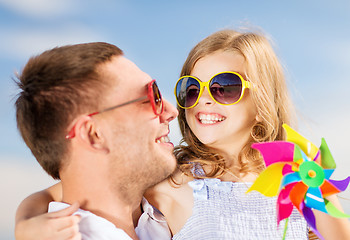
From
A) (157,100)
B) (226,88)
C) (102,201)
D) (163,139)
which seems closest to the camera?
(102,201)

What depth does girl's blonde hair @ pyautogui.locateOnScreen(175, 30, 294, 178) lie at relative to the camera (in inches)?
138

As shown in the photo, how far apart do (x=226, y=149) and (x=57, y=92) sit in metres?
1.56

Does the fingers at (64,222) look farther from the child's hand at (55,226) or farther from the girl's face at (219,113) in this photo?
the girl's face at (219,113)

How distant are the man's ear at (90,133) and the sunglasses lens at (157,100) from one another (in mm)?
440

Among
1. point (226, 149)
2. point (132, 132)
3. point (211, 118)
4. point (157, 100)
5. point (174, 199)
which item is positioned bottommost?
point (174, 199)

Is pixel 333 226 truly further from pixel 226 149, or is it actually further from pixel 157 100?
pixel 157 100

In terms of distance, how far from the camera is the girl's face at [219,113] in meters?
3.41

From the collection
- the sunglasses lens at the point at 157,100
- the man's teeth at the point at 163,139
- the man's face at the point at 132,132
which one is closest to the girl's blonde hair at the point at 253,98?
the man's teeth at the point at 163,139

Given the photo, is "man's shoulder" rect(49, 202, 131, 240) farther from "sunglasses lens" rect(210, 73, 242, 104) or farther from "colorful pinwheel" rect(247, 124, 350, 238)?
"sunglasses lens" rect(210, 73, 242, 104)

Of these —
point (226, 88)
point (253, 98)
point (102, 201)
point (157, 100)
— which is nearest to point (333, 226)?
point (253, 98)

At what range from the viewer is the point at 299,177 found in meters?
2.65

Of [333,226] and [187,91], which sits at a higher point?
[187,91]

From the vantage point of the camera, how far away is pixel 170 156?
3090mm

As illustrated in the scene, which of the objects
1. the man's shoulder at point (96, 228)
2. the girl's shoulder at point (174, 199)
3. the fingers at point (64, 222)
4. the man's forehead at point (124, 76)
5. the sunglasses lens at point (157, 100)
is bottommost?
the girl's shoulder at point (174, 199)
